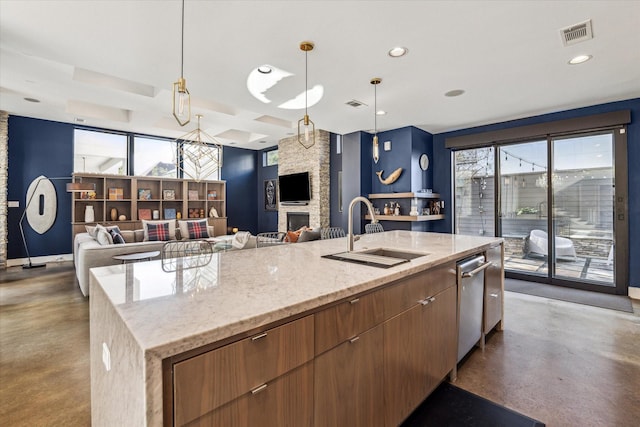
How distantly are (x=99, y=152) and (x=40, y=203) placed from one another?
1575 mm

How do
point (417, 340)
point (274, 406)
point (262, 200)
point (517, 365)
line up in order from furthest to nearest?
point (262, 200) < point (517, 365) < point (417, 340) < point (274, 406)

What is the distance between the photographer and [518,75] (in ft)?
11.1

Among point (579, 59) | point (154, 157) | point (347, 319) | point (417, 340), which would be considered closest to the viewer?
point (347, 319)

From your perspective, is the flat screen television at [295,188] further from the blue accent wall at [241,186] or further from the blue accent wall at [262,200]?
the blue accent wall at [241,186]

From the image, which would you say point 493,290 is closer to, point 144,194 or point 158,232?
point 158,232

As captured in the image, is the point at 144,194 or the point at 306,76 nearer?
the point at 306,76

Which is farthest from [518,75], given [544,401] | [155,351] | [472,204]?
[155,351]

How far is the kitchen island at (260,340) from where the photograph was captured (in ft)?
2.48

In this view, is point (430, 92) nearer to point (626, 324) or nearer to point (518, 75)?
point (518, 75)

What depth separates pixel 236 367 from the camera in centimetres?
84

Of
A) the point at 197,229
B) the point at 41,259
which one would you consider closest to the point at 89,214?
the point at 41,259

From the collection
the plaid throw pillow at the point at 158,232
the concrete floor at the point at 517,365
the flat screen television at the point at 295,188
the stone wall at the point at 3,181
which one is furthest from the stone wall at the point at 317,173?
the stone wall at the point at 3,181

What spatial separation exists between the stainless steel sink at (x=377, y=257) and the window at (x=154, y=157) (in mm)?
6594

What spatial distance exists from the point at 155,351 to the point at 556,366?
9.48 ft
